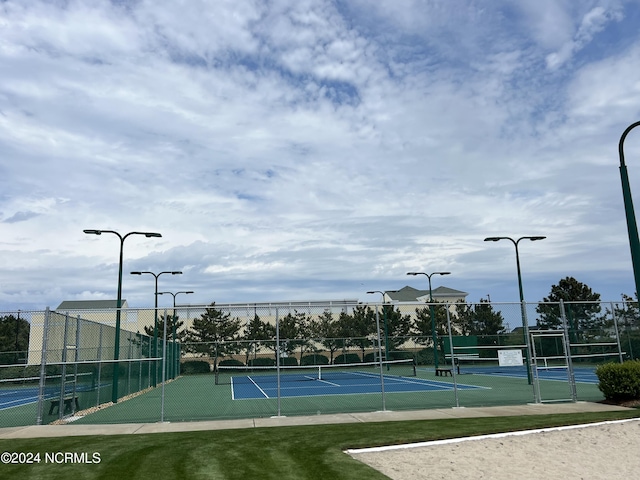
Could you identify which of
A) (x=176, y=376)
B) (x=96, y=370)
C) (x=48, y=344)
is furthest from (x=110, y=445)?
(x=176, y=376)

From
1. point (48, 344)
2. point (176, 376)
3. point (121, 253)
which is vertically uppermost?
point (121, 253)

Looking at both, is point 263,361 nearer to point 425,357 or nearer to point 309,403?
point 425,357

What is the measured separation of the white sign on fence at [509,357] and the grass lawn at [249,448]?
3.23 metres

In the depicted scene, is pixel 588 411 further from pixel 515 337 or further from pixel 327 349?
pixel 327 349

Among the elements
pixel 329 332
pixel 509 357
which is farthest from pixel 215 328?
pixel 509 357

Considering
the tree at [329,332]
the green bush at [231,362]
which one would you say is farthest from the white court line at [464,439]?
the green bush at [231,362]

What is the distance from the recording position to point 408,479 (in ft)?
26.1

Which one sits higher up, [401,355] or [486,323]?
[486,323]

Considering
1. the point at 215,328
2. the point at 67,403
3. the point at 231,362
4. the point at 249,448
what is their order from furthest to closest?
the point at 215,328, the point at 231,362, the point at 67,403, the point at 249,448

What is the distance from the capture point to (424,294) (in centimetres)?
9731

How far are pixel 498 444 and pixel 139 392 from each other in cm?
2145

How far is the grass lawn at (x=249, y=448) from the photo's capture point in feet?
27.2

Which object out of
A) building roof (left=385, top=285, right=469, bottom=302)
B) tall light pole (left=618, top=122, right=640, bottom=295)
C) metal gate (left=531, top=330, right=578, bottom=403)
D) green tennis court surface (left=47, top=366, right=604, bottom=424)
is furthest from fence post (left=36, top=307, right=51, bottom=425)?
building roof (left=385, top=285, right=469, bottom=302)

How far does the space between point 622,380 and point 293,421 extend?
9890 millimetres
